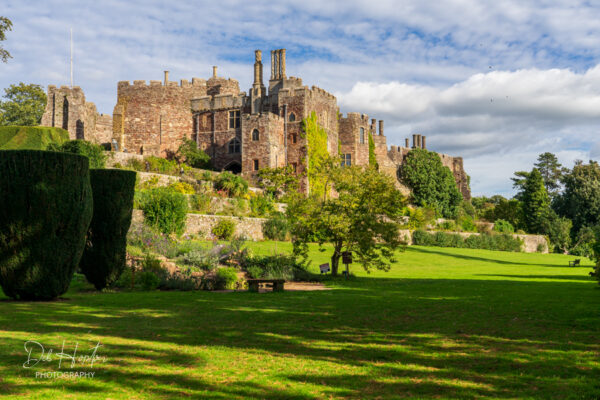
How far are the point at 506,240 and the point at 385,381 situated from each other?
46.2 metres

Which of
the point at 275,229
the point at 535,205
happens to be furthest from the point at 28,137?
the point at 535,205

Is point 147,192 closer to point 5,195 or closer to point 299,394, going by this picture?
point 5,195

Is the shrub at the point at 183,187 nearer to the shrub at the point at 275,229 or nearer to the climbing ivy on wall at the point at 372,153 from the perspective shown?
the shrub at the point at 275,229

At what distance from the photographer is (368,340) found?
24.9ft

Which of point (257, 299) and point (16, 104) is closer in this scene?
point (257, 299)

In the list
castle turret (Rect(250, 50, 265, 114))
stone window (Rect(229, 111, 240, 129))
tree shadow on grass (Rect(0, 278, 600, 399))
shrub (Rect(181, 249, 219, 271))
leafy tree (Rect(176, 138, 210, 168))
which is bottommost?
tree shadow on grass (Rect(0, 278, 600, 399))

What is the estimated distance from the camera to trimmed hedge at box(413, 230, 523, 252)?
1620 inches

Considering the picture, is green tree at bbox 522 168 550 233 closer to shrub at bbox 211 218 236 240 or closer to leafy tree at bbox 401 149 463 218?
leafy tree at bbox 401 149 463 218

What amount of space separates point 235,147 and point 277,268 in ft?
96.5

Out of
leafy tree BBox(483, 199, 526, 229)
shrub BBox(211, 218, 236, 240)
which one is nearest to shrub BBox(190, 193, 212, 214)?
shrub BBox(211, 218, 236, 240)

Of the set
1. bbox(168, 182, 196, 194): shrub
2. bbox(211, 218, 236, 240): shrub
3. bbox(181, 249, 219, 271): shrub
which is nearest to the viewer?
bbox(181, 249, 219, 271): shrub

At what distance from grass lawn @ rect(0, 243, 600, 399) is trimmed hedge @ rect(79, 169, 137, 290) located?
1769 millimetres

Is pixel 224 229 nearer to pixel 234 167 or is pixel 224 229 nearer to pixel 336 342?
pixel 234 167

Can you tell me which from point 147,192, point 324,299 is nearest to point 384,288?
point 324,299
